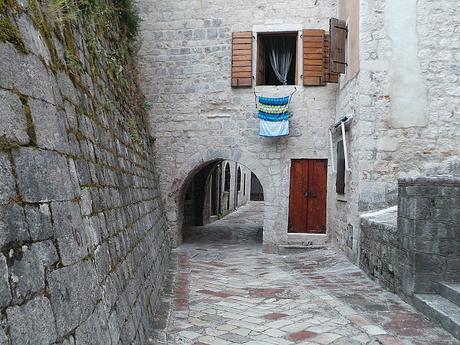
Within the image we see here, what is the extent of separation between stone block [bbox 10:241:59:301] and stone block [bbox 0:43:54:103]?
0.62 meters

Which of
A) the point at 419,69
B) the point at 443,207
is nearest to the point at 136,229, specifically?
the point at 443,207

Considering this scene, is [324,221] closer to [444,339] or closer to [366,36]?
[366,36]

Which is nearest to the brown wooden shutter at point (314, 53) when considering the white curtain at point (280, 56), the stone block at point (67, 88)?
the white curtain at point (280, 56)

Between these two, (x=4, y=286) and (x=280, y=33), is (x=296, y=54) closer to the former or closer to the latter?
(x=280, y=33)

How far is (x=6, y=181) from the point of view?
154 cm

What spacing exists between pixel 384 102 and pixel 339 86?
5.94 feet

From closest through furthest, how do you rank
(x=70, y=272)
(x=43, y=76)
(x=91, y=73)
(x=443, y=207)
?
(x=70, y=272) < (x=43, y=76) < (x=91, y=73) < (x=443, y=207)

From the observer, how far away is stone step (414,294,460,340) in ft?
12.8

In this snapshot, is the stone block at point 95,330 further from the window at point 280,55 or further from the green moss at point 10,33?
the window at point 280,55

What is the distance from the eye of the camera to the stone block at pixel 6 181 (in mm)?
1508

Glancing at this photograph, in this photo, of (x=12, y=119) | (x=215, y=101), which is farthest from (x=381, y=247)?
(x=12, y=119)

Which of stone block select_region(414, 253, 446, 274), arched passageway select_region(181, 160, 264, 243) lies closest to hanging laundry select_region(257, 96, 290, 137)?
arched passageway select_region(181, 160, 264, 243)

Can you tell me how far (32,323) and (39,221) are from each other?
40cm

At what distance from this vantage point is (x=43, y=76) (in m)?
2.07
